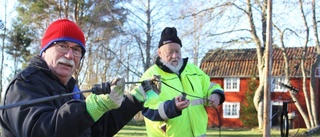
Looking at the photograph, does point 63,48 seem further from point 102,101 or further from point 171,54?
point 171,54

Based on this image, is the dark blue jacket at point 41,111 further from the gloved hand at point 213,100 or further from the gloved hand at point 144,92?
the gloved hand at point 213,100

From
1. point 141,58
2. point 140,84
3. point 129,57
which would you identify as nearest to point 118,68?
point 129,57

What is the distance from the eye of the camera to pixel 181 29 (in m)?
18.1

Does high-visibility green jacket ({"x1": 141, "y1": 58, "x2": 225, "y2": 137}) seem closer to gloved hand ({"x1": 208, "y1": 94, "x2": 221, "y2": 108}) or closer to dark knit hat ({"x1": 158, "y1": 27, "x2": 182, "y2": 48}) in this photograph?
gloved hand ({"x1": 208, "y1": 94, "x2": 221, "y2": 108})

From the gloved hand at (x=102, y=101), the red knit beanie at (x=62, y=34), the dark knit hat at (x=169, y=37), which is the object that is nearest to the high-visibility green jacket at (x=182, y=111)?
the dark knit hat at (x=169, y=37)

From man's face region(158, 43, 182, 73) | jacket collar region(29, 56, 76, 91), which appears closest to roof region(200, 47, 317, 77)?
man's face region(158, 43, 182, 73)

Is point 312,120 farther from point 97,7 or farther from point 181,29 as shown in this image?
point 97,7

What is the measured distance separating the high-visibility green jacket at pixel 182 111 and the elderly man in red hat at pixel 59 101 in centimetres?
126

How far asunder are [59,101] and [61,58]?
0.74ft

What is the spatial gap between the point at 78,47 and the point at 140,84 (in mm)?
429

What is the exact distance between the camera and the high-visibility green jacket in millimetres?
3842

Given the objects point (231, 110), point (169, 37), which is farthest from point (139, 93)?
point (231, 110)

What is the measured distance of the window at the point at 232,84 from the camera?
3431cm

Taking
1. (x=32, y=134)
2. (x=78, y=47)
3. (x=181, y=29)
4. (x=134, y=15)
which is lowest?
(x=32, y=134)
